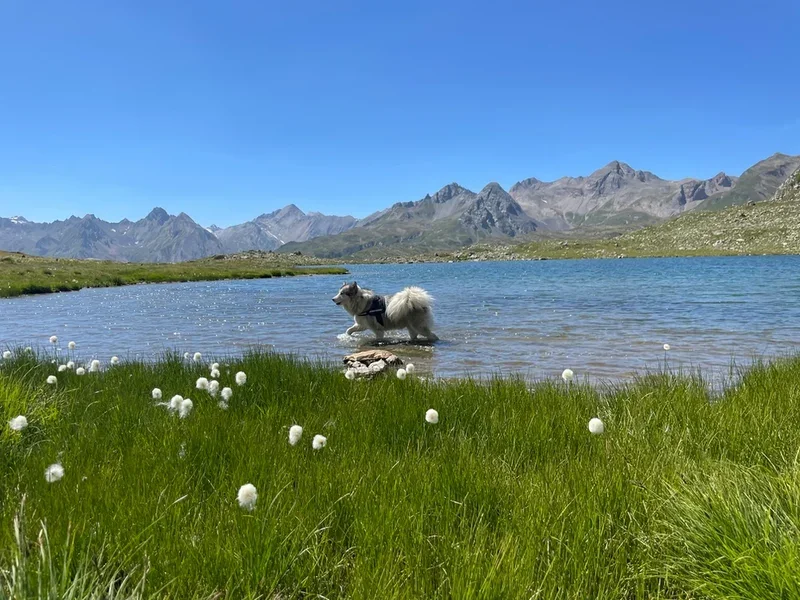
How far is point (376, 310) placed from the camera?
1905 cm

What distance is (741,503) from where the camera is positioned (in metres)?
3.12

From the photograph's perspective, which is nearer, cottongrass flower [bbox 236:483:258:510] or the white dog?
cottongrass flower [bbox 236:483:258:510]

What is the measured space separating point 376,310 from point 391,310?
63 cm

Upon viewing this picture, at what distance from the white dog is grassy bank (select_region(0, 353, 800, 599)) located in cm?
1195

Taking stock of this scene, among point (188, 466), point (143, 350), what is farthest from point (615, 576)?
point (143, 350)

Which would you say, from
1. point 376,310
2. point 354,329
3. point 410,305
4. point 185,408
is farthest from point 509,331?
point 185,408

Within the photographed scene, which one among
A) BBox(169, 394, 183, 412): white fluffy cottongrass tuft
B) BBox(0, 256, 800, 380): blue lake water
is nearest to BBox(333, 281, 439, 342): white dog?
BBox(0, 256, 800, 380): blue lake water

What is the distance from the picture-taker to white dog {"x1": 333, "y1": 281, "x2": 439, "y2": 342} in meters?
18.3

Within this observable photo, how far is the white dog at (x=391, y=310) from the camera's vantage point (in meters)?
18.3

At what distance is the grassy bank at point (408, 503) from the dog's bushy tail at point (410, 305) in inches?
467

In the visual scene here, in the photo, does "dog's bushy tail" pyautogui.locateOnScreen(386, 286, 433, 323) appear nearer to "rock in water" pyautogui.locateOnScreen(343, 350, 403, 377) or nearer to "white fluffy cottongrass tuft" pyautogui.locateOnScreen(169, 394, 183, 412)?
"rock in water" pyautogui.locateOnScreen(343, 350, 403, 377)

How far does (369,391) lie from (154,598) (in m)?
4.95

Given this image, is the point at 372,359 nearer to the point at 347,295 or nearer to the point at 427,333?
the point at 427,333

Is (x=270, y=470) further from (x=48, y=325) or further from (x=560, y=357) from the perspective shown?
(x=48, y=325)
